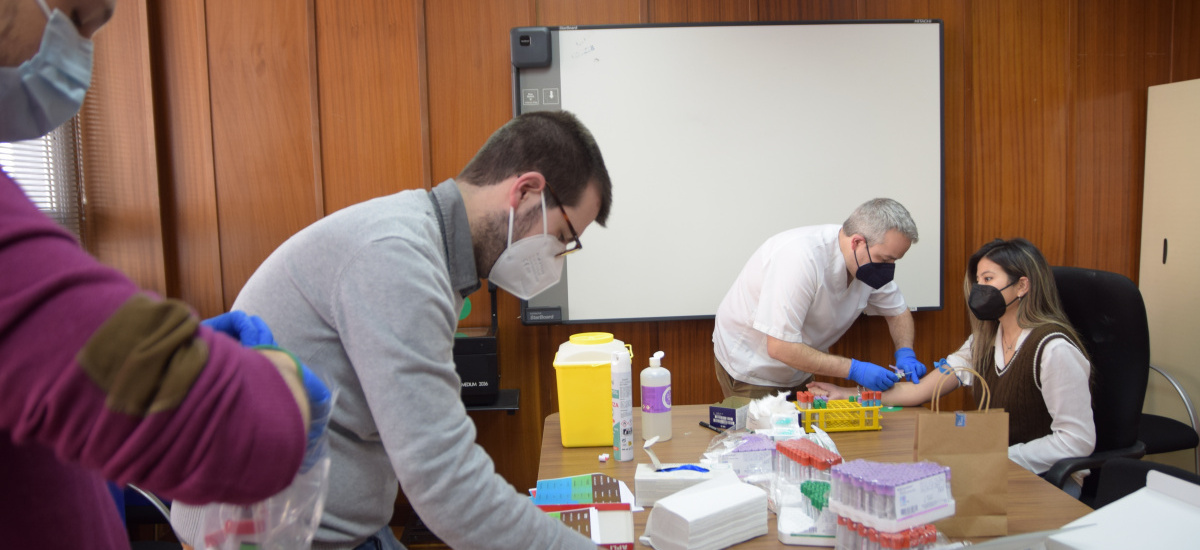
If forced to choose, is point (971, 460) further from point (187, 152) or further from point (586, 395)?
point (187, 152)

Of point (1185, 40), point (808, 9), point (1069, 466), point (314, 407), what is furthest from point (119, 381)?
point (1185, 40)

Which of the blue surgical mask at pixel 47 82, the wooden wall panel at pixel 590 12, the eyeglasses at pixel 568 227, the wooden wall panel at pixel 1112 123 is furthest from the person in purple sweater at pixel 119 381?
the wooden wall panel at pixel 1112 123

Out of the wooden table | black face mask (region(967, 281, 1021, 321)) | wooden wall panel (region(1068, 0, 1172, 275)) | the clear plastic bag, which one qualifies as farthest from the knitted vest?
the clear plastic bag

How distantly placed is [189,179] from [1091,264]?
4276mm

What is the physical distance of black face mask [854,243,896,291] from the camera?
8.11ft

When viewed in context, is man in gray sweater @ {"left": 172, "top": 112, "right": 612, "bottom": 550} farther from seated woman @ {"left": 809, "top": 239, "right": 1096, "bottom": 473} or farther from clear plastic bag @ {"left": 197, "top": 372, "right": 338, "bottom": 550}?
seated woman @ {"left": 809, "top": 239, "right": 1096, "bottom": 473}

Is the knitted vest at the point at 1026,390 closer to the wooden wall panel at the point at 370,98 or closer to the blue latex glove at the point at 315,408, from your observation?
the blue latex glove at the point at 315,408

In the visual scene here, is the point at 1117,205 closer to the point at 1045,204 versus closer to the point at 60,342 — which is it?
the point at 1045,204

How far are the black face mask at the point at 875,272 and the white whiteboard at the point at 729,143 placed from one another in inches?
26.1

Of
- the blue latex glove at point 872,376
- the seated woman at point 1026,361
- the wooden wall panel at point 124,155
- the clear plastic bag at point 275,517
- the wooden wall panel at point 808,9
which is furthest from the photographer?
the wooden wall panel at point 808,9

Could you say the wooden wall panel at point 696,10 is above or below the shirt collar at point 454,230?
above

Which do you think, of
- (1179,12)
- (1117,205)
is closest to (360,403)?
(1117,205)

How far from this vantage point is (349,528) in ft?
3.34

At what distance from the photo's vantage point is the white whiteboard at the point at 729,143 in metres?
3.02
